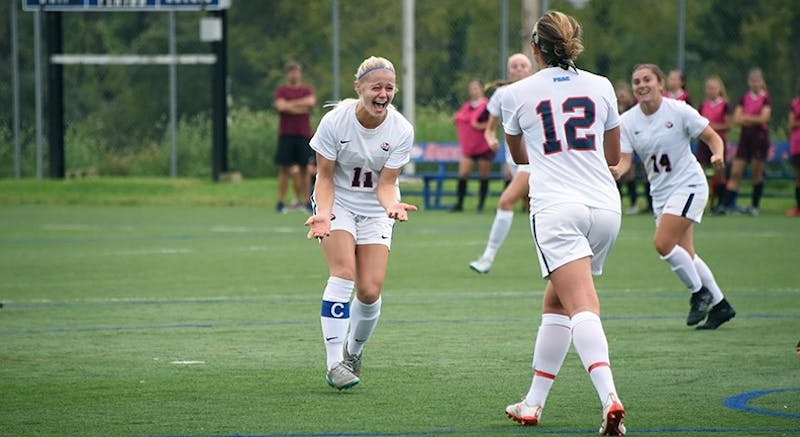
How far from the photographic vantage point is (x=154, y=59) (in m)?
27.8

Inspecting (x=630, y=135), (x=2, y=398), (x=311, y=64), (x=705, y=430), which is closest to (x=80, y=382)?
(x=2, y=398)

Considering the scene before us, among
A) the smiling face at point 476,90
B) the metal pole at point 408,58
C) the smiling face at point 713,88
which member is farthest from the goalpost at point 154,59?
the smiling face at point 713,88

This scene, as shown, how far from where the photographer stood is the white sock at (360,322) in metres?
8.59

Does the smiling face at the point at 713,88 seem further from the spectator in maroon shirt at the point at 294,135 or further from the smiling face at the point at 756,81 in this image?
the spectator in maroon shirt at the point at 294,135

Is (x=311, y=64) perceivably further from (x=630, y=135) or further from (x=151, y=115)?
(x=630, y=135)

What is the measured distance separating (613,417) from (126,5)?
22.0m

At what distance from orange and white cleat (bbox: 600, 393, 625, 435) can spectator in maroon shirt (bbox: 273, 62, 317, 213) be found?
17896 millimetres

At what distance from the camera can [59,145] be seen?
28609 millimetres

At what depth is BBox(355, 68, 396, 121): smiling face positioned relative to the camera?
324 inches

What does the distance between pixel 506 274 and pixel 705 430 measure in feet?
27.6

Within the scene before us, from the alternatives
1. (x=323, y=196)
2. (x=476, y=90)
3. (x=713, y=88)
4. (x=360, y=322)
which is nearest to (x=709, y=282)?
(x=360, y=322)

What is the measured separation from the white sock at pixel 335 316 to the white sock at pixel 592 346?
1.94 metres

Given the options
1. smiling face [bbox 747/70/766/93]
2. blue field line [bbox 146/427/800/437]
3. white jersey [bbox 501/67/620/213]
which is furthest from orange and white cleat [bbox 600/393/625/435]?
smiling face [bbox 747/70/766/93]

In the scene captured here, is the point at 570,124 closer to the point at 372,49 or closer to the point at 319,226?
the point at 319,226
